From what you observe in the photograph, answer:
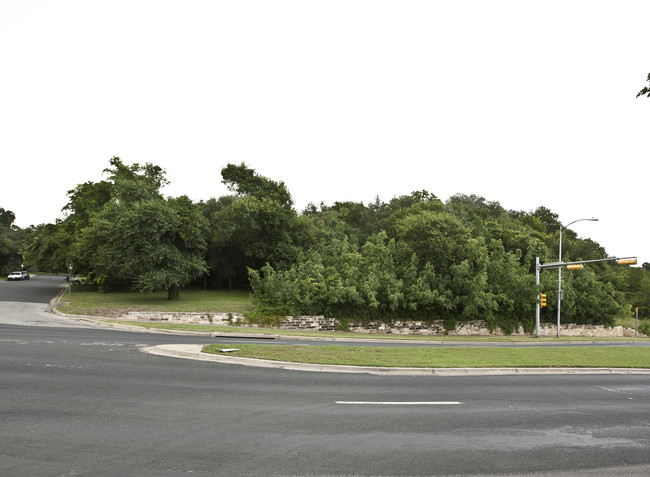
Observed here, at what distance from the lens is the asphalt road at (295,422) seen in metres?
5.07

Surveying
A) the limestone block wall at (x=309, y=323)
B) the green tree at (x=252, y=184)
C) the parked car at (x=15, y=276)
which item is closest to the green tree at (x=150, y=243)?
the limestone block wall at (x=309, y=323)

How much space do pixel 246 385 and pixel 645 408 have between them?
26.2 ft

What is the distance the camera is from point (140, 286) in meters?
32.0

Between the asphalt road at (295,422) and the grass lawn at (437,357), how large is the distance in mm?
1235

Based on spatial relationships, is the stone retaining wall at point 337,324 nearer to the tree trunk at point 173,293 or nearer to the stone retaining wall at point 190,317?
the stone retaining wall at point 190,317

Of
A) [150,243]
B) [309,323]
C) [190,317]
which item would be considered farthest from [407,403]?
[150,243]

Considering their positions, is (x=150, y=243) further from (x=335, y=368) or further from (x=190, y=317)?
(x=335, y=368)

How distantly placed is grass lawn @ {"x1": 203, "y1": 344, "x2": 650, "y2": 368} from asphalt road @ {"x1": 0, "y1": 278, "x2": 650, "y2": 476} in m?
1.24

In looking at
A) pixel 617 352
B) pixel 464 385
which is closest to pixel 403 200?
pixel 617 352

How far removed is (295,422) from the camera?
6594 mm

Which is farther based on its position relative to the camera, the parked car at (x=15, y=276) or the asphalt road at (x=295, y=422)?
the parked car at (x=15, y=276)

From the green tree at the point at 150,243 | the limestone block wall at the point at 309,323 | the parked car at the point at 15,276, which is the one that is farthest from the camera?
the parked car at the point at 15,276

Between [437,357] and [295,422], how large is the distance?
779cm

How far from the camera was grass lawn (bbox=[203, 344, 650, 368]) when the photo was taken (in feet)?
38.9
